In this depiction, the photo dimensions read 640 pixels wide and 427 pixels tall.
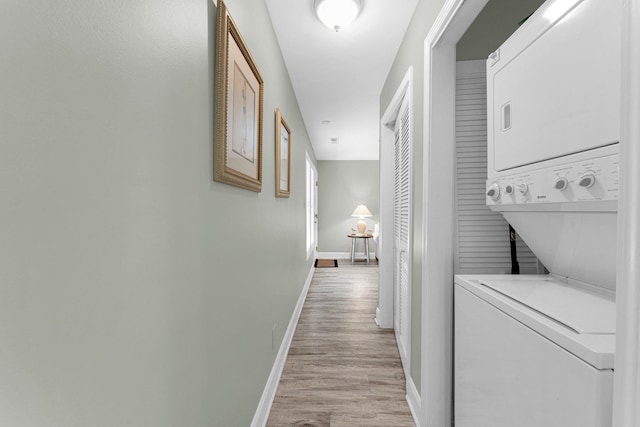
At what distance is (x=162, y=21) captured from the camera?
28.5 inches

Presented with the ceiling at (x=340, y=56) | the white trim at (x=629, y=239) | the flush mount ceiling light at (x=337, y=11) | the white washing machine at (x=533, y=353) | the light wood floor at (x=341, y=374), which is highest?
the ceiling at (x=340, y=56)

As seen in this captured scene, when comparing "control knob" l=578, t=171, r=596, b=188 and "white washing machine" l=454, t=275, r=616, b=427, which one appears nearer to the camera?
"white washing machine" l=454, t=275, r=616, b=427

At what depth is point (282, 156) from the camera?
7.82ft

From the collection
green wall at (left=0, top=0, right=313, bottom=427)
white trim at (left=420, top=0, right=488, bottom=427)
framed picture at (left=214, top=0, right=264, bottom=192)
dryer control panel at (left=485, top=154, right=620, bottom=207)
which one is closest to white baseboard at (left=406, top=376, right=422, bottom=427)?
white trim at (left=420, top=0, right=488, bottom=427)

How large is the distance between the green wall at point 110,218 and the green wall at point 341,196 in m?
6.26

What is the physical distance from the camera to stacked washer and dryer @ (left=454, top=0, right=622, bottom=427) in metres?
0.68

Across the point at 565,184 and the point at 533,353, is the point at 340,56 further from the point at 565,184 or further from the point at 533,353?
the point at 533,353

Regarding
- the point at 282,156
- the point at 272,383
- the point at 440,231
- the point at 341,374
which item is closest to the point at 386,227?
the point at 282,156

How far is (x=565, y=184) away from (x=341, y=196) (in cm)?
661

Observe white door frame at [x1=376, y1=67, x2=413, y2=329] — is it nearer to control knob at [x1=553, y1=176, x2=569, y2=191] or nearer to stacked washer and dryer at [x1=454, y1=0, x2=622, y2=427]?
stacked washer and dryer at [x1=454, y1=0, x2=622, y2=427]

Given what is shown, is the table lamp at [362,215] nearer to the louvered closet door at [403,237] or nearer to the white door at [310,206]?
the white door at [310,206]

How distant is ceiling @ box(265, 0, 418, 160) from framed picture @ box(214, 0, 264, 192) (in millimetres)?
723

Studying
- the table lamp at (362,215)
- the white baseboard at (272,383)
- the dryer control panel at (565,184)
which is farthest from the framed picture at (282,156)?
the table lamp at (362,215)

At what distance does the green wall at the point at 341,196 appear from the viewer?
7.39 meters
